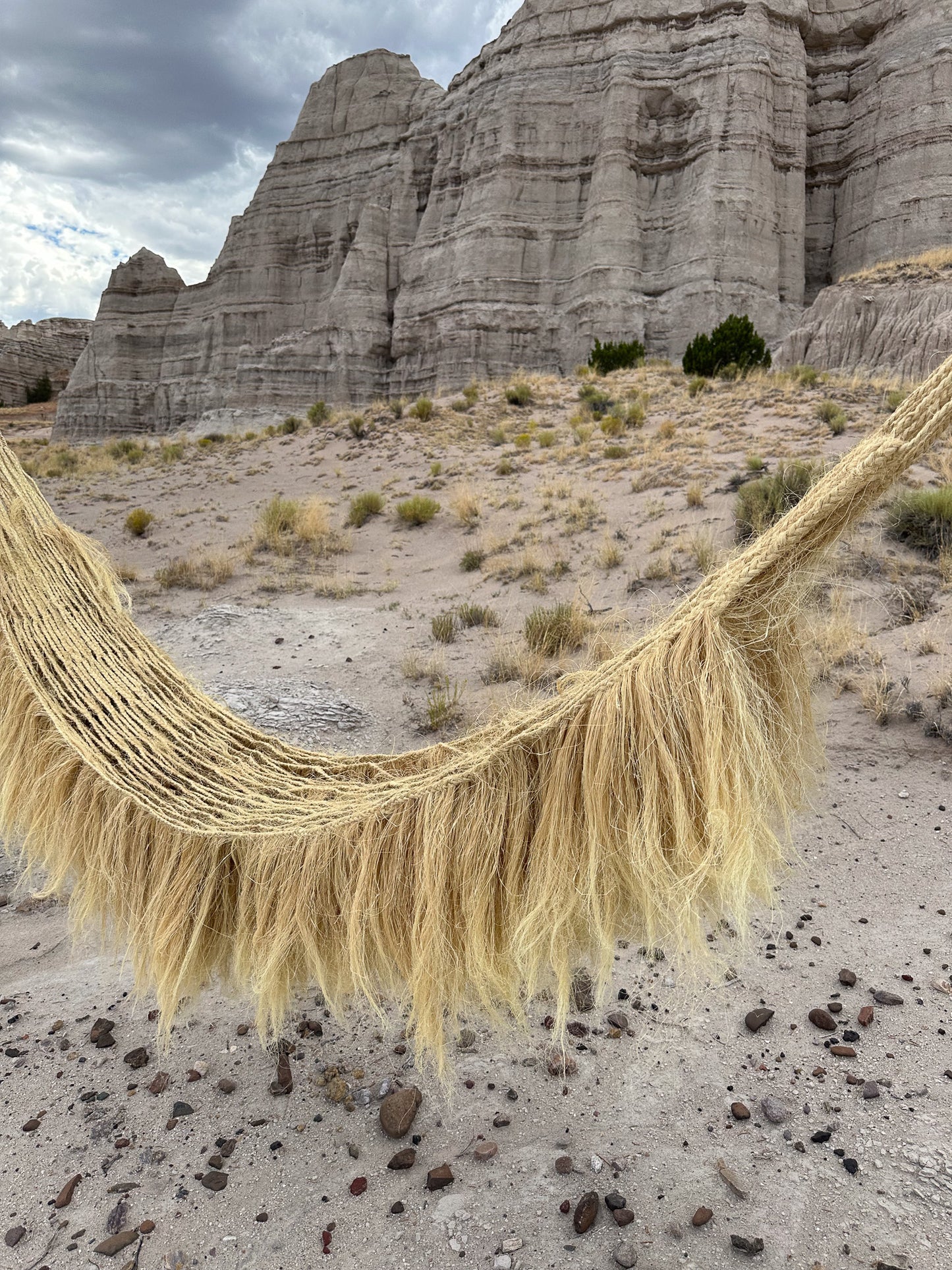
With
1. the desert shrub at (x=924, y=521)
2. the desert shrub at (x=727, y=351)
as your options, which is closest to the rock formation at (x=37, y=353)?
the desert shrub at (x=727, y=351)

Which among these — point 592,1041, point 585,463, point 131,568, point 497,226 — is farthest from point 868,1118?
point 497,226

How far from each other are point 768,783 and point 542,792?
43 centimetres

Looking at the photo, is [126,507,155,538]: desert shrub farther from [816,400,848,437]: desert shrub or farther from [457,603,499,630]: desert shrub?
[816,400,848,437]: desert shrub

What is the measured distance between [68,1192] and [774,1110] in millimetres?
1739

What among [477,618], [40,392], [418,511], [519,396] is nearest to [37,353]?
[40,392]

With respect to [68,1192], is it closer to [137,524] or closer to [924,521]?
[924,521]

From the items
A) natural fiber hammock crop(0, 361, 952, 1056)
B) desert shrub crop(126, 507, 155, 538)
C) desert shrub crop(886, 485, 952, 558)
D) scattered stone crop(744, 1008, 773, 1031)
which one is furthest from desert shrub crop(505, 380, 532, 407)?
scattered stone crop(744, 1008, 773, 1031)

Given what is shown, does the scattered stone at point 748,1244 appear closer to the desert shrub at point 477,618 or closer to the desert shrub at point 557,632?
the desert shrub at point 557,632

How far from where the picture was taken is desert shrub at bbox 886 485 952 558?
5301 millimetres

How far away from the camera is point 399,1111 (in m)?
1.86

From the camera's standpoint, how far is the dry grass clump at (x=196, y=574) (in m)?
7.66

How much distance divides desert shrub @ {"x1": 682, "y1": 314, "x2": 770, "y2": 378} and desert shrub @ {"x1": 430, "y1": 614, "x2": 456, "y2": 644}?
13349 mm

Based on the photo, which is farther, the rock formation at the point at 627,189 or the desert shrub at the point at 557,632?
the rock formation at the point at 627,189

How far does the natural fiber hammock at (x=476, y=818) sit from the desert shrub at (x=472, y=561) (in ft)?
17.5
